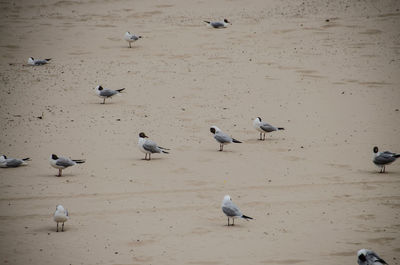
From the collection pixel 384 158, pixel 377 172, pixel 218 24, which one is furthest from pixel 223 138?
pixel 218 24

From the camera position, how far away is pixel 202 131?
58.5ft

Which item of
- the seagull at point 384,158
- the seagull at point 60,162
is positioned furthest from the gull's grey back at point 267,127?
the seagull at point 60,162

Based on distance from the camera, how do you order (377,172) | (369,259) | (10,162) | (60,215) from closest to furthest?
(369,259) < (60,215) < (10,162) < (377,172)

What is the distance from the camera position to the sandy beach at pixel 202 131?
10836 mm

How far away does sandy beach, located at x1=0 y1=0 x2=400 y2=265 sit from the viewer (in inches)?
427

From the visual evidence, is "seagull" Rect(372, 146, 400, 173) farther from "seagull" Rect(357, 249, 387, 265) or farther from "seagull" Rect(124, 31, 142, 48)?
"seagull" Rect(124, 31, 142, 48)

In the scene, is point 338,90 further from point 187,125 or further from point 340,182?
point 340,182

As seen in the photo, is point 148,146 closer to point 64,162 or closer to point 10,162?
point 64,162

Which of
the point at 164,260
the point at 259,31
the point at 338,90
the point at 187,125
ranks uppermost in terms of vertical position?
the point at 259,31

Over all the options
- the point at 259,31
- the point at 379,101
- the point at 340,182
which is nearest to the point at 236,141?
the point at 340,182

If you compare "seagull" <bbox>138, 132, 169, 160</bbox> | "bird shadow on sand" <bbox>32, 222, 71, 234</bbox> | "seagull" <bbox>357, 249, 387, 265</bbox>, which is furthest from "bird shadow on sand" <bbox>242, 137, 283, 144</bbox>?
"seagull" <bbox>357, 249, 387, 265</bbox>

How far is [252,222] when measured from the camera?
11.6 metres

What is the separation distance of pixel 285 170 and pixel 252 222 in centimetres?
339

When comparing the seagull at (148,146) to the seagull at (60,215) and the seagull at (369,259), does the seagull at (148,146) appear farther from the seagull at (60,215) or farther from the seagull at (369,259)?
the seagull at (369,259)
